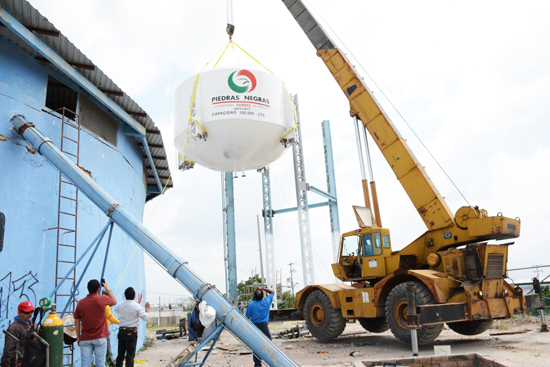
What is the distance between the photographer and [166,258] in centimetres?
671

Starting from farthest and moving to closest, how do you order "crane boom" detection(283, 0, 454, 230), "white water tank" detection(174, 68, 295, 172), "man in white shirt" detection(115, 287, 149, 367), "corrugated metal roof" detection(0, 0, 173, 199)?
"crane boom" detection(283, 0, 454, 230) → "white water tank" detection(174, 68, 295, 172) → "corrugated metal roof" detection(0, 0, 173, 199) → "man in white shirt" detection(115, 287, 149, 367)

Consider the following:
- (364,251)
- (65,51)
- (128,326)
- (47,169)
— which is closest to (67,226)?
(47,169)

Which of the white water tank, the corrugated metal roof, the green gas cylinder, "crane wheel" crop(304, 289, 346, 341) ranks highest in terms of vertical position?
the corrugated metal roof

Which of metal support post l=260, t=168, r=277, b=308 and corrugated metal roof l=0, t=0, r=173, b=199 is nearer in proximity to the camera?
corrugated metal roof l=0, t=0, r=173, b=199

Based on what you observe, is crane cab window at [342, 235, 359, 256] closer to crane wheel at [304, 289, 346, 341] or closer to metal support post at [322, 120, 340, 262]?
crane wheel at [304, 289, 346, 341]

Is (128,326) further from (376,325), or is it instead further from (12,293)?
(376,325)

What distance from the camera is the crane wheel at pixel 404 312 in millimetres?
9117

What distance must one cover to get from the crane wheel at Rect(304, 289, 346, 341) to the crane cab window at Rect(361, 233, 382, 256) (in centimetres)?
186

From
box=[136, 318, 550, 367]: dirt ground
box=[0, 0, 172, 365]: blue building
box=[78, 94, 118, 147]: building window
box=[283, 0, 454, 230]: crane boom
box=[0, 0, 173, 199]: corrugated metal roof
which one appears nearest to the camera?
box=[0, 0, 172, 365]: blue building

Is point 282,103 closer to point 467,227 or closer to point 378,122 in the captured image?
point 378,122

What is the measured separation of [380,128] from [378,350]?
5.71 metres

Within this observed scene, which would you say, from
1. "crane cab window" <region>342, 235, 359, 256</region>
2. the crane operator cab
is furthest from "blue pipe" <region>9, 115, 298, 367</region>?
"crane cab window" <region>342, 235, 359, 256</region>

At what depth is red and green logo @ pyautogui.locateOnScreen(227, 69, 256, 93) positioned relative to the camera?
1014cm

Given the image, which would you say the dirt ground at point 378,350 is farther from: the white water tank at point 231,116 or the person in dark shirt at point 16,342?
the white water tank at point 231,116
